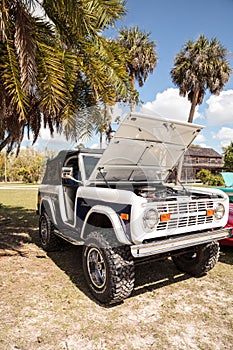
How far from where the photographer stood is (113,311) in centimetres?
309

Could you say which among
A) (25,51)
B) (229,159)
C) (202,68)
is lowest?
(25,51)

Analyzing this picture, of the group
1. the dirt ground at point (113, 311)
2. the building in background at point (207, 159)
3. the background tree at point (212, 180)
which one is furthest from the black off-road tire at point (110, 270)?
the building in background at point (207, 159)

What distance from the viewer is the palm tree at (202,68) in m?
20.9

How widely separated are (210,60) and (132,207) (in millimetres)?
21942

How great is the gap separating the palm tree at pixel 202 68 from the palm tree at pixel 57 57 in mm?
17527

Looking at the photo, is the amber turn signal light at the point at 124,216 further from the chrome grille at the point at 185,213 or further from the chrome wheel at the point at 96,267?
the chrome wheel at the point at 96,267

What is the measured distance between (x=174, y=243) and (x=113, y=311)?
1.11 metres

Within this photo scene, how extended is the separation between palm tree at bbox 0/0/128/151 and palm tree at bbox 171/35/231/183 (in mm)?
17513

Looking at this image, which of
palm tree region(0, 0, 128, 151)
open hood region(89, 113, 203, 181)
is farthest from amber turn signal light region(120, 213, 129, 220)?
palm tree region(0, 0, 128, 151)

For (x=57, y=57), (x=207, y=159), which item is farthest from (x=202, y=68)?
(x=207, y=159)

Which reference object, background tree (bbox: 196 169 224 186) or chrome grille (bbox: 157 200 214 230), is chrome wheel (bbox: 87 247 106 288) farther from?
background tree (bbox: 196 169 224 186)

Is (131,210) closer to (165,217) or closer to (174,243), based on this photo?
(165,217)

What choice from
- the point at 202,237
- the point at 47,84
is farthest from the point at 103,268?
the point at 47,84

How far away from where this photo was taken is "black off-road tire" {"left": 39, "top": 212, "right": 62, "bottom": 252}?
504 cm
